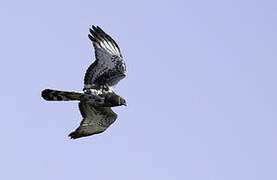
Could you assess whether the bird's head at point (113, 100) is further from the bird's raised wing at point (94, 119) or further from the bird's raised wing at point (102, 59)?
the bird's raised wing at point (94, 119)

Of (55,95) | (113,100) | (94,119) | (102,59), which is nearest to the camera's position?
(55,95)

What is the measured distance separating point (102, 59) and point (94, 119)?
1981 mm

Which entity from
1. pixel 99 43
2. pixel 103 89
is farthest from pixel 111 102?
pixel 99 43

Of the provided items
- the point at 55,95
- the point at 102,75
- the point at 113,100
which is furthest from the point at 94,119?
the point at 55,95

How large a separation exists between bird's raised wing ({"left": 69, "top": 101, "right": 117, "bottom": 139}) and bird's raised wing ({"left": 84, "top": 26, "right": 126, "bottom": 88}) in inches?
37.4

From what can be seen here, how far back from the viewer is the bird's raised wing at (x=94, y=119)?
16.7 meters

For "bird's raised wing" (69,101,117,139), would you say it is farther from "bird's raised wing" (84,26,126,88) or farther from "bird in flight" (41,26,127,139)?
"bird's raised wing" (84,26,126,88)

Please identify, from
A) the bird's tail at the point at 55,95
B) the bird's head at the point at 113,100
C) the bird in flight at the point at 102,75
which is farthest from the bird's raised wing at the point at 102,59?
the bird's tail at the point at 55,95

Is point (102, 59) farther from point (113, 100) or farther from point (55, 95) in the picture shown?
point (55, 95)

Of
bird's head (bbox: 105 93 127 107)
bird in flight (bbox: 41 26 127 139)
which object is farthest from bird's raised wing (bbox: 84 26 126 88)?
bird's head (bbox: 105 93 127 107)

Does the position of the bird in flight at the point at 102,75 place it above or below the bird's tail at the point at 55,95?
above

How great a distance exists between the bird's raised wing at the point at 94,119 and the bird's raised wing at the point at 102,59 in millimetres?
949

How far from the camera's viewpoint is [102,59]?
53.0 ft

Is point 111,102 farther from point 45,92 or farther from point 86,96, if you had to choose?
point 45,92
